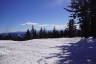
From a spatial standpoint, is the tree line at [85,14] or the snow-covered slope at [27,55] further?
the tree line at [85,14]

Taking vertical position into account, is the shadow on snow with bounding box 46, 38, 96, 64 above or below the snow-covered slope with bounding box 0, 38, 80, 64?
below

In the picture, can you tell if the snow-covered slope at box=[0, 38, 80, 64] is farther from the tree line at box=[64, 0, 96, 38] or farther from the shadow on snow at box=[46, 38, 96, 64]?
the tree line at box=[64, 0, 96, 38]

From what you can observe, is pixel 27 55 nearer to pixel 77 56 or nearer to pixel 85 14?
pixel 77 56

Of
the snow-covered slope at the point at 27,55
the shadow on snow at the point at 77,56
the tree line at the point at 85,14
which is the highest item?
the tree line at the point at 85,14

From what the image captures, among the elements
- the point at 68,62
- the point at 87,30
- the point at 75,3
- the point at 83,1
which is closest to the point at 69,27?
the point at 87,30

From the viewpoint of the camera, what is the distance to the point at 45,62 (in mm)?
4852

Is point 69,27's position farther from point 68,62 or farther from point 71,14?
point 68,62

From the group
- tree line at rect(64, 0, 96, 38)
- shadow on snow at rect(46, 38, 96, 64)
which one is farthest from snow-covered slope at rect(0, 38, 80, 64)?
tree line at rect(64, 0, 96, 38)

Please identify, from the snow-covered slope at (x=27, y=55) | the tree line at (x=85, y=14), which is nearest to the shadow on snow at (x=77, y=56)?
the snow-covered slope at (x=27, y=55)

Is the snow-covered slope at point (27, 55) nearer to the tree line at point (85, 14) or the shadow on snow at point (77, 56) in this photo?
the shadow on snow at point (77, 56)

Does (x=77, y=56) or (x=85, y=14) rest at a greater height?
(x=85, y=14)

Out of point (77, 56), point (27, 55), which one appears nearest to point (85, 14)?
point (77, 56)

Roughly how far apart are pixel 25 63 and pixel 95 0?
5294 millimetres

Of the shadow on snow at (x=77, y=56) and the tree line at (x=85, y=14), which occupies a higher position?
the tree line at (x=85, y=14)
